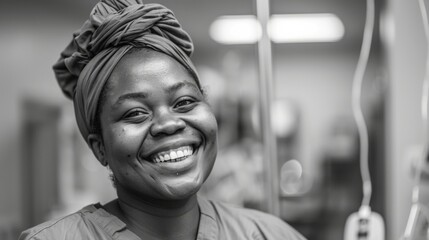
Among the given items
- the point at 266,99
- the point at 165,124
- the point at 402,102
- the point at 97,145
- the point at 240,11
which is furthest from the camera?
the point at 240,11

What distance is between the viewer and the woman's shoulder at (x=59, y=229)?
116 cm

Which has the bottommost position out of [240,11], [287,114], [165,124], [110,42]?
[287,114]

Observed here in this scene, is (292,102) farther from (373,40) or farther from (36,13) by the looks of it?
(36,13)

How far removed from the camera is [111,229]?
3.90ft

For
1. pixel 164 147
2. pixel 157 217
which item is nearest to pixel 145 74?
pixel 164 147

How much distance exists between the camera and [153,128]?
1.13 meters

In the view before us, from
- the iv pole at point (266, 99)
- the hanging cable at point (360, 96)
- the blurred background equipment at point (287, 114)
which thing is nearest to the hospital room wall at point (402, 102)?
the blurred background equipment at point (287, 114)

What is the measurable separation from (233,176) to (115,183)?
131cm

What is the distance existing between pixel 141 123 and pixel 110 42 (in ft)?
0.53

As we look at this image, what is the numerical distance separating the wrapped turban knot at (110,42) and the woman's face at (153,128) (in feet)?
0.06

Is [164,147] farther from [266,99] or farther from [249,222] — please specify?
[266,99]

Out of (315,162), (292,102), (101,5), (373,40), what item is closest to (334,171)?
(315,162)

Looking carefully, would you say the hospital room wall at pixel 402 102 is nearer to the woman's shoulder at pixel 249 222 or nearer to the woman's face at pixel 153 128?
the woman's shoulder at pixel 249 222

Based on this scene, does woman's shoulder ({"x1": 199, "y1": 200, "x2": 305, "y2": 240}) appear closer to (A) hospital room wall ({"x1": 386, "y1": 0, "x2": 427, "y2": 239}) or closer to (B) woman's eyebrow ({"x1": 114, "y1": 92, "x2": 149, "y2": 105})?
(B) woman's eyebrow ({"x1": 114, "y1": 92, "x2": 149, "y2": 105})
